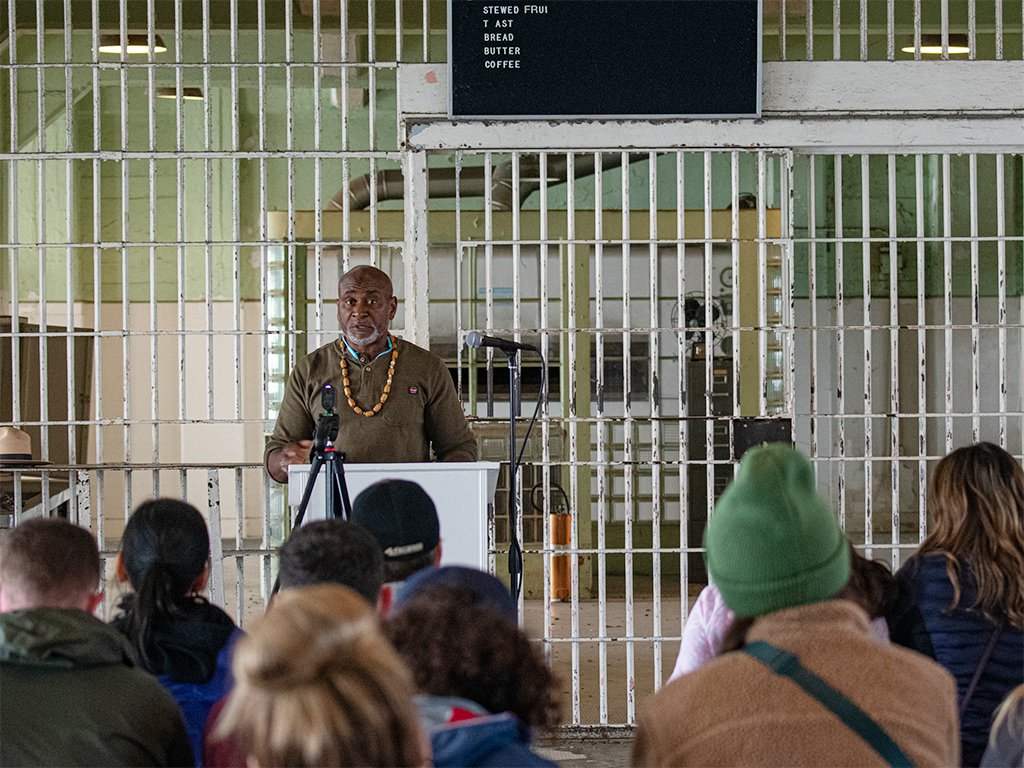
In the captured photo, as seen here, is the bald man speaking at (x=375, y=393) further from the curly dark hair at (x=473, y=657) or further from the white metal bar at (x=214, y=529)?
the curly dark hair at (x=473, y=657)

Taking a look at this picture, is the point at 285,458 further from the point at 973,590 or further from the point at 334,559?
the point at 973,590

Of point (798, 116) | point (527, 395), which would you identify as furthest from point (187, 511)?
point (527, 395)

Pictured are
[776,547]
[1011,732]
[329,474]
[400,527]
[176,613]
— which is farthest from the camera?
[329,474]

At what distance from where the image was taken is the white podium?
3570mm

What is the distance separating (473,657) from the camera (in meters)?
1.51

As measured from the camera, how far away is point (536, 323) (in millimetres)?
8297

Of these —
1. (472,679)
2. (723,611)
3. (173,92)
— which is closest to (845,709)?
(472,679)

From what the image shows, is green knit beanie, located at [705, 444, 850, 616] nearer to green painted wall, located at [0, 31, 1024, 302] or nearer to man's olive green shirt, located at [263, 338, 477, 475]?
man's olive green shirt, located at [263, 338, 477, 475]

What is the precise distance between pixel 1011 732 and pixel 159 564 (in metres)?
1.53

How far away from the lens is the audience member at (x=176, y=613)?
226 centimetres

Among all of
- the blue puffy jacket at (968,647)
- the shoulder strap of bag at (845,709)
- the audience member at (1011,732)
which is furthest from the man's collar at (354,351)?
the shoulder strap of bag at (845,709)

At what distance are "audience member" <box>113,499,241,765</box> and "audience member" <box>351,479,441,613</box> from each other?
346mm

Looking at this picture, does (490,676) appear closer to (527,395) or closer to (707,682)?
(707,682)

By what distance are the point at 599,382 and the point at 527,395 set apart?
360 centimetres
